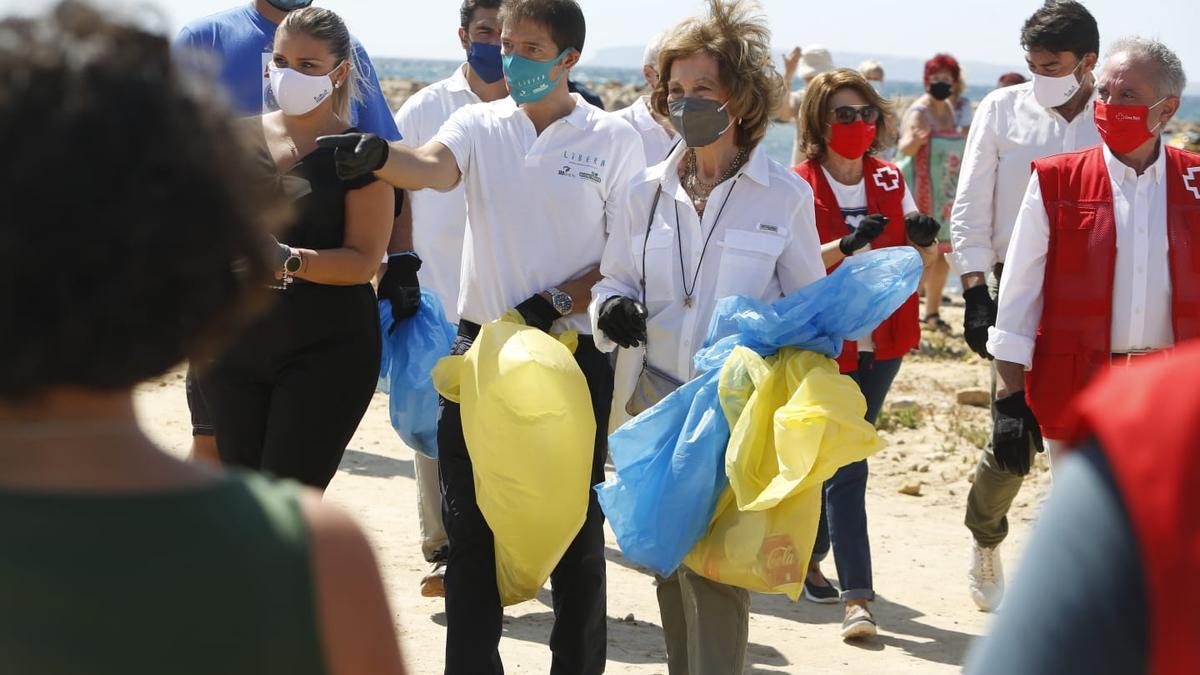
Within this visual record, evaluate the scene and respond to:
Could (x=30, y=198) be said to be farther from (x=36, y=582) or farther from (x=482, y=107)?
(x=482, y=107)

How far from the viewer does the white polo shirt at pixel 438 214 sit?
6.12 meters

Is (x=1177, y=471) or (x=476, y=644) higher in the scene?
(x=1177, y=471)

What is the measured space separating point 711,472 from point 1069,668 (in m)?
2.73

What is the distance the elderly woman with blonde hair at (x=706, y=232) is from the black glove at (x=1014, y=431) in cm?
100

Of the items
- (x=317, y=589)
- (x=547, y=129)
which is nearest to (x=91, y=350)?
(x=317, y=589)

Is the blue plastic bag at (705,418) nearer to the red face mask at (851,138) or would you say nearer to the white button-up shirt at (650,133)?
the red face mask at (851,138)

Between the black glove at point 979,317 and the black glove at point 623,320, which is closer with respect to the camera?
the black glove at point 623,320

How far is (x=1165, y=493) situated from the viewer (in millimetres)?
1268

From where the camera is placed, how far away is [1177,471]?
1.27 metres

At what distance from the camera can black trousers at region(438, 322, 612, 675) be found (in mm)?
4266

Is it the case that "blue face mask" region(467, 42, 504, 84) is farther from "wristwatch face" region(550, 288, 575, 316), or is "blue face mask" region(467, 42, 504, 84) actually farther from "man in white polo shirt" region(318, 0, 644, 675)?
"wristwatch face" region(550, 288, 575, 316)

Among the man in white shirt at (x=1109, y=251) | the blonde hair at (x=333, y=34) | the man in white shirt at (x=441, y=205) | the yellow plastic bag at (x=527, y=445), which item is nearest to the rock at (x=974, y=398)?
the man in white shirt at (x=441, y=205)

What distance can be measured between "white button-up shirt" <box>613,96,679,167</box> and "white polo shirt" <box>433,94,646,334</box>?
227 cm

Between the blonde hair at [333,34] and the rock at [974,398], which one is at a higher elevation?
the blonde hair at [333,34]
